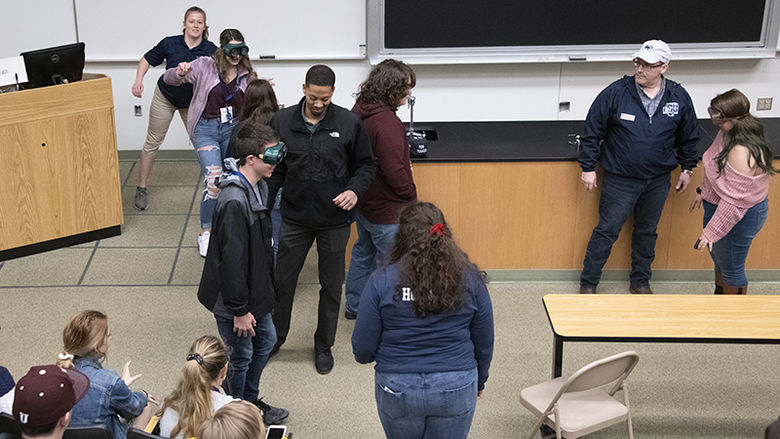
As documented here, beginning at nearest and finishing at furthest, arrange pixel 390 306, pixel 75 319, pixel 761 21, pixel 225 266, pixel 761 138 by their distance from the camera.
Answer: pixel 390 306, pixel 75 319, pixel 225 266, pixel 761 138, pixel 761 21

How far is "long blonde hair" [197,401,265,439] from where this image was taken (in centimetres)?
268

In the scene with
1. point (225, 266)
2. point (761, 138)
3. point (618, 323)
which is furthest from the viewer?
point (761, 138)

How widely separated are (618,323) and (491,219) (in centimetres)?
175

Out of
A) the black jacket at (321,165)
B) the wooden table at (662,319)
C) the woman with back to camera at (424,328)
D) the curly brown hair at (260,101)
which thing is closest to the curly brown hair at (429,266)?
the woman with back to camera at (424,328)

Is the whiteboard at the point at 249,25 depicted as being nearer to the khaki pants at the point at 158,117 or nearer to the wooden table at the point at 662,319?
the khaki pants at the point at 158,117

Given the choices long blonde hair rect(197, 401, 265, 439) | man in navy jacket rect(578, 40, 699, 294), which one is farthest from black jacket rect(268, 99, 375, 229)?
long blonde hair rect(197, 401, 265, 439)

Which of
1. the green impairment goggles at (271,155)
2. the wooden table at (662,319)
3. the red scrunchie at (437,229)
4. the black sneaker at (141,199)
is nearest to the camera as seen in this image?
the red scrunchie at (437,229)

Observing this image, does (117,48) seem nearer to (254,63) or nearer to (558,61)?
(254,63)

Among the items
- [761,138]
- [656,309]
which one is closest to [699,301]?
[656,309]

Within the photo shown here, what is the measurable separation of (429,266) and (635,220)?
2.79m

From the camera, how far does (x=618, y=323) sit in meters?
→ 3.96

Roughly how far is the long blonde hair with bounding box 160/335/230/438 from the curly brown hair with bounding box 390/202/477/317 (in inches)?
31.4

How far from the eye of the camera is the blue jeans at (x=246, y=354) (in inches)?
154

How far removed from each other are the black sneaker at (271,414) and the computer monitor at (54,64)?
2802mm
